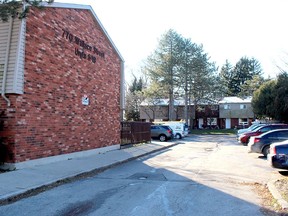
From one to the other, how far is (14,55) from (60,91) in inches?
117

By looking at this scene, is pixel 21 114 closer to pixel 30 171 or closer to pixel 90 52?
pixel 30 171

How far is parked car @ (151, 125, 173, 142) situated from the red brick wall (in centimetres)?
1492

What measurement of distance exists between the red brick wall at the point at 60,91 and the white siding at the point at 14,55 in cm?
30

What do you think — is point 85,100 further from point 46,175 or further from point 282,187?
point 282,187

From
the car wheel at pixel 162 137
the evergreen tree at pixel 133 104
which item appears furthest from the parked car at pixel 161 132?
the evergreen tree at pixel 133 104

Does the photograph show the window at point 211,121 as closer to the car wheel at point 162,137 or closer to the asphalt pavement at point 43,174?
the car wheel at point 162,137

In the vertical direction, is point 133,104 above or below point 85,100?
above

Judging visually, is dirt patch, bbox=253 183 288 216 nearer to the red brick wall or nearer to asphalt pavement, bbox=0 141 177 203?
asphalt pavement, bbox=0 141 177 203

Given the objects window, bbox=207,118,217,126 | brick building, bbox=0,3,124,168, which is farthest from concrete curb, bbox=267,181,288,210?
window, bbox=207,118,217,126

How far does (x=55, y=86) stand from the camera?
13.8m

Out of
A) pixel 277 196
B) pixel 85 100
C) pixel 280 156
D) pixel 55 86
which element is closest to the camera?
pixel 277 196

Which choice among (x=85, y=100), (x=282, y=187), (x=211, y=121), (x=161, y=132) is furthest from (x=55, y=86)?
(x=211, y=121)

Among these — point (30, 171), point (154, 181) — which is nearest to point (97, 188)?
point (154, 181)

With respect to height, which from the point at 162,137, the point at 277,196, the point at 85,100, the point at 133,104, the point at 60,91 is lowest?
the point at 277,196
